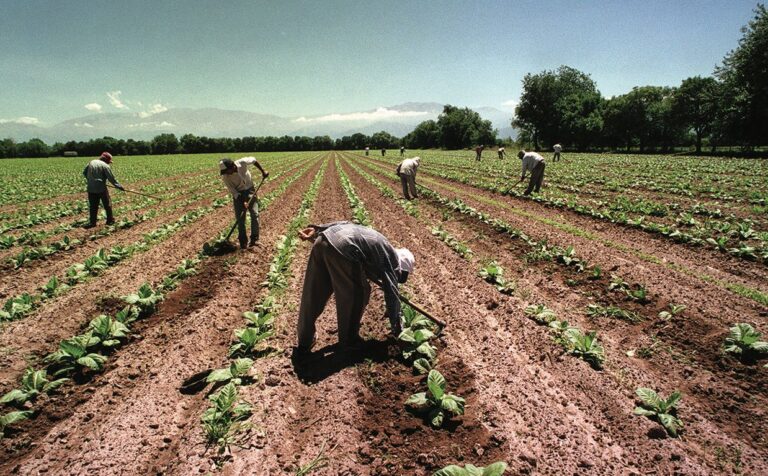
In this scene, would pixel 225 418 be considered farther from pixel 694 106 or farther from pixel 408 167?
pixel 694 106

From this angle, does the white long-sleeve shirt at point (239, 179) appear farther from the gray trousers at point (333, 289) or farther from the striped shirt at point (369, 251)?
the striped shirt at point (369, 251)

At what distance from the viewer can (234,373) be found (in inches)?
176

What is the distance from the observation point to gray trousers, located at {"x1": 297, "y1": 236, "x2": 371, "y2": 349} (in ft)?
14.1

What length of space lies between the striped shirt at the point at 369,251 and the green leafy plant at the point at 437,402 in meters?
1.04

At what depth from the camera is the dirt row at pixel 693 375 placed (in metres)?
3.59

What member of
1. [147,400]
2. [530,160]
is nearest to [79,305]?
[147,400]

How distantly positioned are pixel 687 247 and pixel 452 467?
9.56m

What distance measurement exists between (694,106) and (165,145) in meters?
117

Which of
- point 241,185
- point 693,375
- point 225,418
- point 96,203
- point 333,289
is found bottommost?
point 693,375

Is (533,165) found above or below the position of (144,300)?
above

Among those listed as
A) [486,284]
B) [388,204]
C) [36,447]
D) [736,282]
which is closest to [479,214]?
[388,204]

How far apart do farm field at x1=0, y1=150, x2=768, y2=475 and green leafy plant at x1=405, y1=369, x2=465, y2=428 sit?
34mm

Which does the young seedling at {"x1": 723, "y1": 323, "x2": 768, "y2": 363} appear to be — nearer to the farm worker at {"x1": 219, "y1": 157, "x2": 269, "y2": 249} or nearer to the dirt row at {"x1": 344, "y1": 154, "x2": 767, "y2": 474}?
the dirt row at {"x1": 344, "y1": 154, "x2": 767, "y2": 474}

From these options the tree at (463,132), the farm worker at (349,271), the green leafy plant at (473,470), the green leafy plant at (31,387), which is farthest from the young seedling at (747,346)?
the tree at (463,132)
